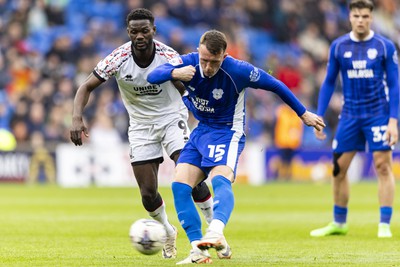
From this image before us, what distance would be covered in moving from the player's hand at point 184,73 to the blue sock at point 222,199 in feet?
2.96

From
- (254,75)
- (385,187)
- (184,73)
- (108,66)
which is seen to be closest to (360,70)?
(385,187)

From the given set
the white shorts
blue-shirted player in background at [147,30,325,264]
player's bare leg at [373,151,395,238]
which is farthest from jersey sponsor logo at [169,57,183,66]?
player's bare leg at [373,151,395,238]

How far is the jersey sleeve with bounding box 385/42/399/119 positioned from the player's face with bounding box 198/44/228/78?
11.1 ft

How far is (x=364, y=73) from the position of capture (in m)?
11.5

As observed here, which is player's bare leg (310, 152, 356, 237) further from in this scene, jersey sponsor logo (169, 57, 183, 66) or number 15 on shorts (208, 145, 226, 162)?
jersey sponsor logo (169, 57, 183, 66)

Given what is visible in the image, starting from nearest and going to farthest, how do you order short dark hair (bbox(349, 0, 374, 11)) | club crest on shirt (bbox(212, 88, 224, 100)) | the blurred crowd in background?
club crest on shirt (bbox(212, 88, 224, 100))
short dark hair (bbox(349, 0, 374, 11))
the blurred crowd in background

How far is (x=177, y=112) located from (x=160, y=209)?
102 cm

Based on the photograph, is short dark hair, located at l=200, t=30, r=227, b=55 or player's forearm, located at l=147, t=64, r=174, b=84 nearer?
short dark hair, located at l=200, t=30, r=227, b=55

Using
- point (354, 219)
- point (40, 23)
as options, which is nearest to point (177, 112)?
point (354, 219)

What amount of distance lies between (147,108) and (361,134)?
300 centimetres

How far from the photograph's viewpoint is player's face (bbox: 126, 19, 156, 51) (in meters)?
9.30

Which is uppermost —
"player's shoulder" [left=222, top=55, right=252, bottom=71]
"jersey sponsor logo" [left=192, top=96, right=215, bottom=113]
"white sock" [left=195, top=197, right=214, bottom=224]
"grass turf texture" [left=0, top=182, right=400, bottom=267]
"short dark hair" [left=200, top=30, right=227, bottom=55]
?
"short dark hair" [left=200, top=30, right=227, bottom=55]

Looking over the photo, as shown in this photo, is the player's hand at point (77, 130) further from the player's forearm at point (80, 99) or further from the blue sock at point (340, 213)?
the blue sock at point (340, 213)

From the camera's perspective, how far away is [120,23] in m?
27.1
